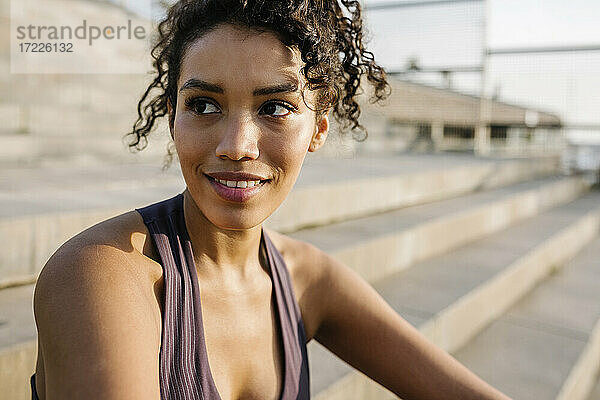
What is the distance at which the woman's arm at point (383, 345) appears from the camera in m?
1.30

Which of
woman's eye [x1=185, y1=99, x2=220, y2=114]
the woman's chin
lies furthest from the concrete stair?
woman's eye [x1=185, y1=99, x2=220, y2=114]

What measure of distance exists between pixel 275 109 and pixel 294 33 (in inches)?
5.2

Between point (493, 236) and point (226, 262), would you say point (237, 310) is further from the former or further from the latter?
point (493, 236)

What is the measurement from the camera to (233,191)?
3.31 ft

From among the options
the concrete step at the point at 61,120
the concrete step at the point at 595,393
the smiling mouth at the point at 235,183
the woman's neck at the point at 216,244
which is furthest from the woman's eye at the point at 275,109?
the concrete step at the point at 61,120

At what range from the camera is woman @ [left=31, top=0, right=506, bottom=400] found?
0.83 meters

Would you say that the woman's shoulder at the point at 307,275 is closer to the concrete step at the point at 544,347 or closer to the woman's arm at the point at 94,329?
the woman's arm at the point at 94,329

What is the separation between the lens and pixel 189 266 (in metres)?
1.05

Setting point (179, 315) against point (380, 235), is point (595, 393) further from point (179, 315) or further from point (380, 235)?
point (179, 315)

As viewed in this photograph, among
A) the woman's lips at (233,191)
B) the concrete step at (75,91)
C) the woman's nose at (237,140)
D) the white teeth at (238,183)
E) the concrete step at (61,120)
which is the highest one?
the concrete step at (75,91)

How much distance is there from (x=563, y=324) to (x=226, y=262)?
217cm

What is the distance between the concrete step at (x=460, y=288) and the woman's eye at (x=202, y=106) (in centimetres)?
89

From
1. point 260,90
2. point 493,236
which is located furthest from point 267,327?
point 493,236

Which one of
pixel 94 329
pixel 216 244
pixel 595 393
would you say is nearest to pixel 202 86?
pixel 216 244
